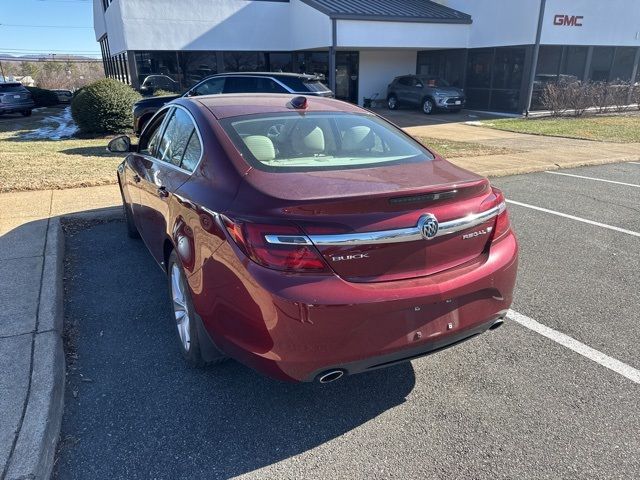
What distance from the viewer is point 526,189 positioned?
7594 millimetres

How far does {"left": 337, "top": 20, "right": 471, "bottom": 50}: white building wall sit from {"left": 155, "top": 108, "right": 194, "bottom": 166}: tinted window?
16070 millimetres

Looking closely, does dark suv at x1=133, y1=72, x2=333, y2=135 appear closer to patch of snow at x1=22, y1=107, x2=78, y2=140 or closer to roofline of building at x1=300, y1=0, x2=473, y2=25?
patch of snow at x1=22, y1=107, x2=78, y2=140

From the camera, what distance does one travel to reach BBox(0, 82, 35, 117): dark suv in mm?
19844

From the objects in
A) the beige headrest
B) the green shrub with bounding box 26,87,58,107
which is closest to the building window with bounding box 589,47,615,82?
the beige headrest

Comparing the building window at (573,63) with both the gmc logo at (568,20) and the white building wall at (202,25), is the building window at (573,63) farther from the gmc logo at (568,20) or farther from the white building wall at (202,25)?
the white building wall at (202,25)

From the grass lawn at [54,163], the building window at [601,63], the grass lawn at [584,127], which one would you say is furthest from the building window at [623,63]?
the grass lawn at [54,163]

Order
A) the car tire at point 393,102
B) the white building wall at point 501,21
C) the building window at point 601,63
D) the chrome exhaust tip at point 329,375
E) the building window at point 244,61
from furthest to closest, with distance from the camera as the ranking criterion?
1. the car tire at point 393,102
2. the building window at point 244,61
3. the building window at point 601,63
4. the white building wall at point 501,21
5. the chrome exhaust tip at point 329,375

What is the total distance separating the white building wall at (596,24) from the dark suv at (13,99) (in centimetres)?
2141

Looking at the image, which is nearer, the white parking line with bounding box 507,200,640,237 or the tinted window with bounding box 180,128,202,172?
the tinted window with bounding box 180,128,202,172

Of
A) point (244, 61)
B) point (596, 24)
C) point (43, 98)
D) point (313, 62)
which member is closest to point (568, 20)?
point (596, 24)

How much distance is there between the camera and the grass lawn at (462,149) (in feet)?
34.3

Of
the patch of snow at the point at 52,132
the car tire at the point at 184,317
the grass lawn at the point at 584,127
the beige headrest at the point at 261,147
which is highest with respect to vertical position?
the beige headrest at the point at 261,147

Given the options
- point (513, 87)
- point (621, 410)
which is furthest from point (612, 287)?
point (513, 87)

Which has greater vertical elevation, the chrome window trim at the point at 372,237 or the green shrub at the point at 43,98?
the chrome window trim at the point at 372,237
